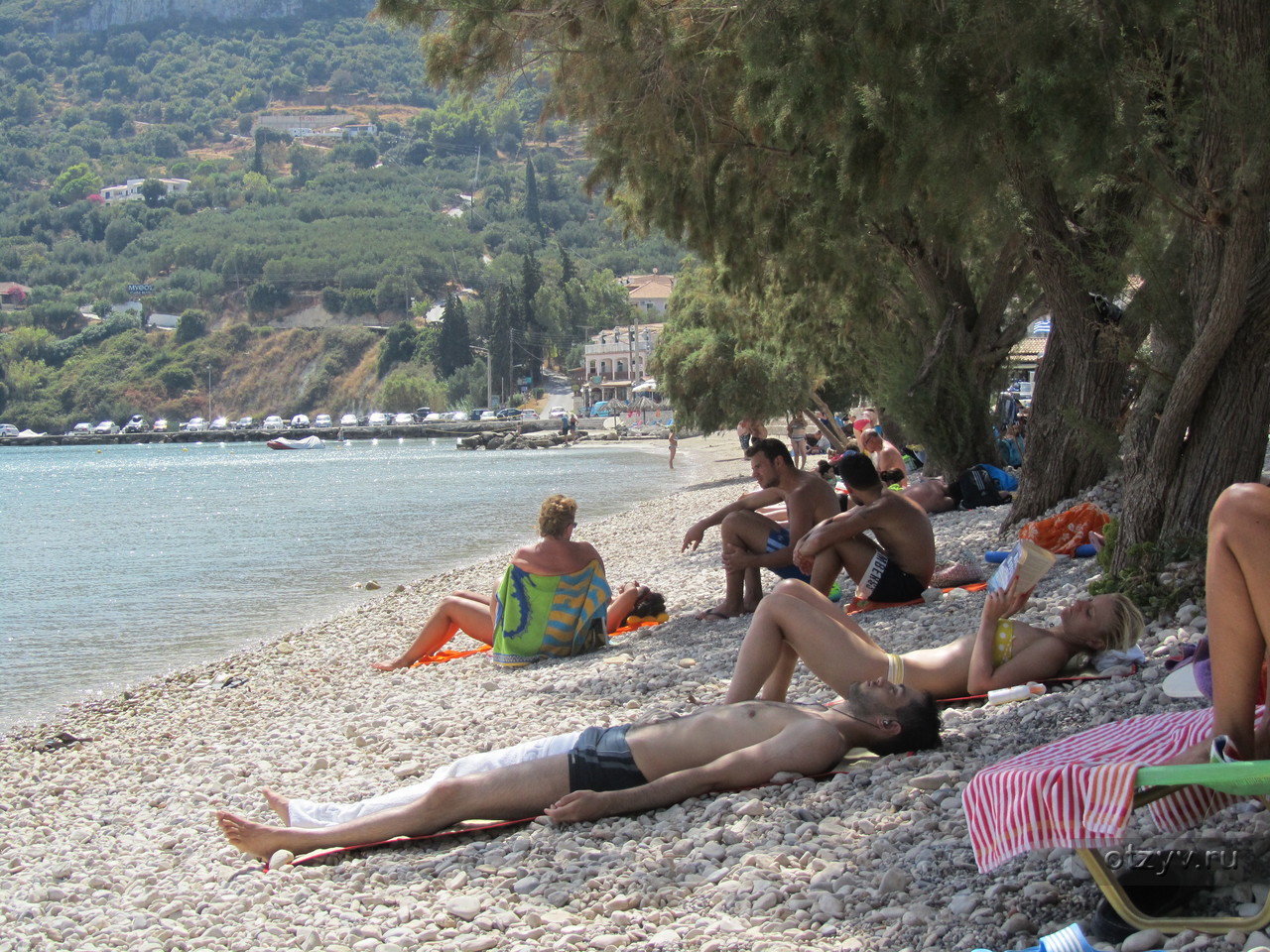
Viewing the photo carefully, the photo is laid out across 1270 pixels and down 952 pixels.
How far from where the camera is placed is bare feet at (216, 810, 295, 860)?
4039 millimetres

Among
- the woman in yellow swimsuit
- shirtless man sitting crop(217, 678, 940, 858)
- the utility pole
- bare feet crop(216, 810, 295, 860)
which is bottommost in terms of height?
bare feet crop(216, 810, 295, 860)

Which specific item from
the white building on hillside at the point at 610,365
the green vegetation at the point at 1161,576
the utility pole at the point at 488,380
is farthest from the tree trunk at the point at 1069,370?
the utility pole at the point at 488,380

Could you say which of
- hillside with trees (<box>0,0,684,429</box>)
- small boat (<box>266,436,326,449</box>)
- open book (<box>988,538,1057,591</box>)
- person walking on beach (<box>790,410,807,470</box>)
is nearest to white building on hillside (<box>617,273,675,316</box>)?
hillside with trees (<box>0,0,684,429</box>)

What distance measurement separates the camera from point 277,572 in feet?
60.3

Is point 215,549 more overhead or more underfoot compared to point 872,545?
more underfoot

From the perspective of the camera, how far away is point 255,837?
13.3 feet

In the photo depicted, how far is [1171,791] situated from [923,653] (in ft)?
6.86

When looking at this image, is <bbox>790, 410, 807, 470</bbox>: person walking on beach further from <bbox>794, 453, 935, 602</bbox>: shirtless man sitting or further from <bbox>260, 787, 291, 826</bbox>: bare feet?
<bbox>260, 787, 291, 826</bbox>: bare feet

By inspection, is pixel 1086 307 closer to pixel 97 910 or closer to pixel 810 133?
pixel 810 133

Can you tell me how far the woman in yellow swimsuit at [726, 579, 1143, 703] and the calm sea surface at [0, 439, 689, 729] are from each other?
685 centimetres

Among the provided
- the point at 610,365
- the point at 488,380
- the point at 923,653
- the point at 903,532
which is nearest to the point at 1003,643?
the point at 923,653

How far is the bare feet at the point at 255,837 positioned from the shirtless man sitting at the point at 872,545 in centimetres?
346

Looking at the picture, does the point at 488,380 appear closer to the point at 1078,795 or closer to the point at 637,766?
the point at 637,766

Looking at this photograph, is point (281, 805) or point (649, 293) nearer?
point (281, 805)
